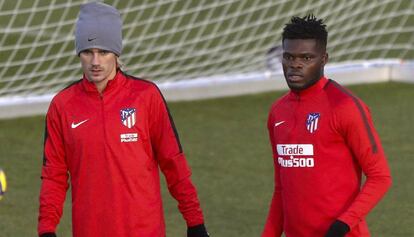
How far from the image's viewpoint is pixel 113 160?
497 centimetres

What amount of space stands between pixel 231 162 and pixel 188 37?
3.88 metres

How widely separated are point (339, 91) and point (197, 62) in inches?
301

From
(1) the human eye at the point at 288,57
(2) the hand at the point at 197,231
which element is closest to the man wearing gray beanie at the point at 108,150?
(2) the hand at the point at 197,231

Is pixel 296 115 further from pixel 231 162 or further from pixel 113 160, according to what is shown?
pixel 231 162

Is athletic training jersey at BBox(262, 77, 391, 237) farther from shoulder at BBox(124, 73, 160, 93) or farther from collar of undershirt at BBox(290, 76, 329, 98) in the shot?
shoulder at BBox(124, 73, 160, 93)

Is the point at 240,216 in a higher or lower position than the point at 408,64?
lower

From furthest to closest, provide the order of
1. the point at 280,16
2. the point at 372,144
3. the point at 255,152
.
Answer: the point at 280,16, the point at 255,152, the point at 372,144

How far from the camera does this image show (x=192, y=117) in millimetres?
11102

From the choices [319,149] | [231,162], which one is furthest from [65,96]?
[231,162]

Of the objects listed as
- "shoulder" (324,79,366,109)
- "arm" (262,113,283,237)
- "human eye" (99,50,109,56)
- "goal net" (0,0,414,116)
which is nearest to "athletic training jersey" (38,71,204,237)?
"human eye" (99,50,109,56)

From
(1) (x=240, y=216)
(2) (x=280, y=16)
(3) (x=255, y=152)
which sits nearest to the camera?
(1) (x=240, y=216)

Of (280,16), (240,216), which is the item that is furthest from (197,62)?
(240,216)

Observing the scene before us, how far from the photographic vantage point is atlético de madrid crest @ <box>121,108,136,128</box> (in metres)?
4.99

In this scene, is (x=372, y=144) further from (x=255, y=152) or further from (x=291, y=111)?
(x=255, y=152)
